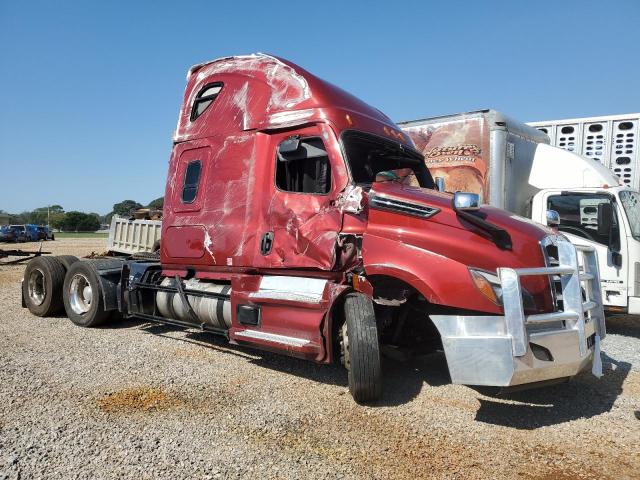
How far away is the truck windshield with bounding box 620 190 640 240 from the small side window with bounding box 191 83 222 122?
20.3 ft

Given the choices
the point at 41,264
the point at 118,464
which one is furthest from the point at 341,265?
the point at 41,264

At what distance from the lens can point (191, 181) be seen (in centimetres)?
635

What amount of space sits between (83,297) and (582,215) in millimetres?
8118

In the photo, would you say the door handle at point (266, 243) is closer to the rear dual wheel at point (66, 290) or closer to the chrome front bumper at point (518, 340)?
the chrome front bumper at point (518, 340)

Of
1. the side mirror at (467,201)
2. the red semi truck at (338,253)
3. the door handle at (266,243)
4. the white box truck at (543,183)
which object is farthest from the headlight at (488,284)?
the white box truck at (543,183)

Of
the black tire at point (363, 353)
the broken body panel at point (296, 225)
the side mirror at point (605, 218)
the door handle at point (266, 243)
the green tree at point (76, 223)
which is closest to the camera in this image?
the broken body panel at point (296, 225)

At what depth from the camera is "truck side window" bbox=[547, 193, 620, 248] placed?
24.2 ft

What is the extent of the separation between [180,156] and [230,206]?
4.30 ft

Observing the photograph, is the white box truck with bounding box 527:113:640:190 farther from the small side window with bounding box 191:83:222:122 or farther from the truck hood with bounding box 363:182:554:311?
the small side window with bounding box 191:83:222:122

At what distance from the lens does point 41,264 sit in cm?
844

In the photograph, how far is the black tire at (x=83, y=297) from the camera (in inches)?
293

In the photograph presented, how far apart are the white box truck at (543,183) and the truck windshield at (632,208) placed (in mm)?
18

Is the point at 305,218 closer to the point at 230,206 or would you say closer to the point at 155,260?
the point at 230,206

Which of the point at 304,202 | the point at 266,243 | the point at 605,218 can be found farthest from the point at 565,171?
the point at 266,243
